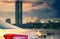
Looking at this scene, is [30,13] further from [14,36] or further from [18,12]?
Answer: [14,36]

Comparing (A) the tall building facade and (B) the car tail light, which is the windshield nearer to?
(A) the tall building facade

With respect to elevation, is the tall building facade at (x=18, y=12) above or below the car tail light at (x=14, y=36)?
above

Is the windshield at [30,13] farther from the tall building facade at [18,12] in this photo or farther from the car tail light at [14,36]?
the car tail light at [14,36]

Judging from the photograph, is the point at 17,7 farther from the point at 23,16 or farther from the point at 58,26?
the point at 58,26

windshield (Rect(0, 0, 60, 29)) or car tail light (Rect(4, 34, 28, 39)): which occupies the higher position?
windshield (Rect(0, 0, 60, 29))

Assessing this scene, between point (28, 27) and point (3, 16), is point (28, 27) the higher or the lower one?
the lower one

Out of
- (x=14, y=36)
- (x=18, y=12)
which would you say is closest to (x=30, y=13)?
(x=18, y=12)

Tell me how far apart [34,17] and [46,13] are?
0.26 m

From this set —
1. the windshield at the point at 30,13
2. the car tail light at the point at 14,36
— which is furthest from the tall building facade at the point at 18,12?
the car tail light at the point at 14,36

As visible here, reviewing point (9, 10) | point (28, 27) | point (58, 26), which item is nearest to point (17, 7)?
point (9, 10)

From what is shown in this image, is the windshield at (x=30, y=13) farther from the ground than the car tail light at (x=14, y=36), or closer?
farther from the ground

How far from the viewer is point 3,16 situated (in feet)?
12.6

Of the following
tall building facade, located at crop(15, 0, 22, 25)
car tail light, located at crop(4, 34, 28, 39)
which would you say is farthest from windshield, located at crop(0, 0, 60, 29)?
car tail light, located at crop(4, 34, 28, 39)

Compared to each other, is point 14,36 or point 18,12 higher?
point 18,12
